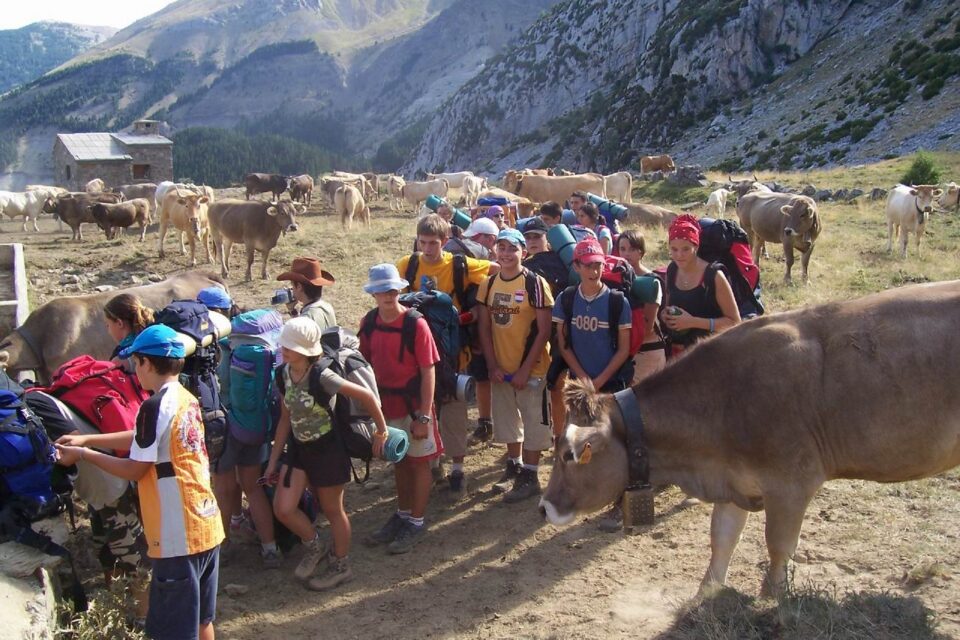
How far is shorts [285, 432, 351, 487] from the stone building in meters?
41.3

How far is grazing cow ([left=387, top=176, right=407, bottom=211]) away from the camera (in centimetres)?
2820

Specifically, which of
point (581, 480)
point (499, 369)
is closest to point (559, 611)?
point (581, 480)

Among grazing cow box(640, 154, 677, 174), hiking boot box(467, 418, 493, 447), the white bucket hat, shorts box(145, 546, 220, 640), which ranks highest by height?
grazing cow box(640, 154, 677, 174)

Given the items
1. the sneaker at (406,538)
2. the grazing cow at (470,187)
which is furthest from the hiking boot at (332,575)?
the grazing cow at (470,187)

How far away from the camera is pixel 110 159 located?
40750mm

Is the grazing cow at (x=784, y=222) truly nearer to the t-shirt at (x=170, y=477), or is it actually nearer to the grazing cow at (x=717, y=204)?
the grazing cow at (x=717, y=204)

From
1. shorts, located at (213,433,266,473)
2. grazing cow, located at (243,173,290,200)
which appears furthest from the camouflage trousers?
grazing cow, located at (243,173,290,200)

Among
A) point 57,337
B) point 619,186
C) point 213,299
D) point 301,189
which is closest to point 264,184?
point 301,189

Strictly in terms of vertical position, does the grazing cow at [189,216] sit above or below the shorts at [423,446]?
above

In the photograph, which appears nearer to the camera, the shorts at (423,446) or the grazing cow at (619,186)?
the shorts at (423,446)

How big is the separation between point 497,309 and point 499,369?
475mm

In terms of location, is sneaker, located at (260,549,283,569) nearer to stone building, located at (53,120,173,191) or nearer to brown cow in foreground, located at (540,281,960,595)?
brown cow in foreground, located at (540,281,960,595)

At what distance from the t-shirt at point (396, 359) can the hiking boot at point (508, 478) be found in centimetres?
123

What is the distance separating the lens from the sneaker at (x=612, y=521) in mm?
5332
